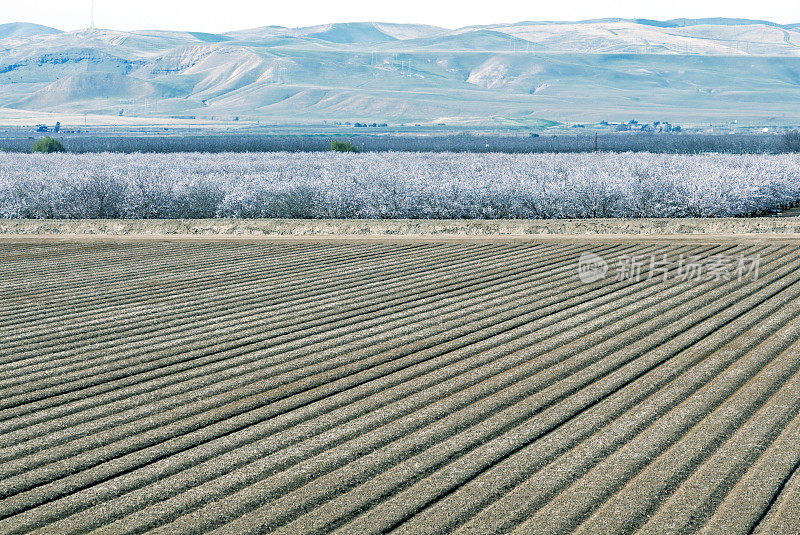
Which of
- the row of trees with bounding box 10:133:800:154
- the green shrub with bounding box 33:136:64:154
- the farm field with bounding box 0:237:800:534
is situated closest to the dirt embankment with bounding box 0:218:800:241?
the farm field with bounding box 0:237:800:534

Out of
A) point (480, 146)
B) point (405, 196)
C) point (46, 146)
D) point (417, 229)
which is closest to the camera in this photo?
point (417, 229)

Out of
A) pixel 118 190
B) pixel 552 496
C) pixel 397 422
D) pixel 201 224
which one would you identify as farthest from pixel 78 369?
pixel 118 190

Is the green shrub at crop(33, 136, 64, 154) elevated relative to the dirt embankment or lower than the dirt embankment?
lower

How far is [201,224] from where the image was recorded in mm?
18828

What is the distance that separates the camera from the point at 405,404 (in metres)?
7.44

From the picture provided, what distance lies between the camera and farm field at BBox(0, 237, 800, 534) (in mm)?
5742

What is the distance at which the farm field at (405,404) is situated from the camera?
5.74 m

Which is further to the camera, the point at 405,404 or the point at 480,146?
the point at 480,146

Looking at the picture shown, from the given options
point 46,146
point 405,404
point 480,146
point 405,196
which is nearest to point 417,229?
point 405,196

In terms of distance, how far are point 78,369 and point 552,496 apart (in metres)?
4.99

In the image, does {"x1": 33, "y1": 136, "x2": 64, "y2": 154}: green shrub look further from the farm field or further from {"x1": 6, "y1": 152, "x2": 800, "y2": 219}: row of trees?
the farm field

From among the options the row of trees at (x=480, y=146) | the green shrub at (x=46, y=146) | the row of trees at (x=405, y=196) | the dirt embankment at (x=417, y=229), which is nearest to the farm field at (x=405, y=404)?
the dirt embankment at (x=417, y=229)

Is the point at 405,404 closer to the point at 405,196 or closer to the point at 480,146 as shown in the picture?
the point at 405,196

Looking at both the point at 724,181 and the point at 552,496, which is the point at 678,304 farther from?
the point at 724,181
